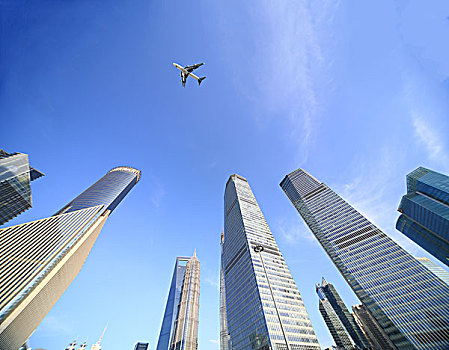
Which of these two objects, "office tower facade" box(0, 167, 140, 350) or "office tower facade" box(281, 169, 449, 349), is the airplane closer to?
"office tower facade" box(0, 167, 140, 350)

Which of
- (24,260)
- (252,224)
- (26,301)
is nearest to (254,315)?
(252,224)

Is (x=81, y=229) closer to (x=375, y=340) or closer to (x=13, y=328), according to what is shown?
(x=13, y=328)

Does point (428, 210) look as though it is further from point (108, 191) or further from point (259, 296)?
point (108, 191)

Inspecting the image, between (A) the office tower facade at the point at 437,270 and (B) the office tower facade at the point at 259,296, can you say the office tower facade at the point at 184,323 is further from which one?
(A) the office tower facade at the point at 437,270

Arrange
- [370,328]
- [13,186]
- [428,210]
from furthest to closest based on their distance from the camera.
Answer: [370,328]
[428,210]
[13,186]

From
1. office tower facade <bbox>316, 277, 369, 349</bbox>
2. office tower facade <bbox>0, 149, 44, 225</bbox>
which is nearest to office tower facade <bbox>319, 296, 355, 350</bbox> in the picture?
office tower facade <bbox>316, 277, 369, 349</bbox>

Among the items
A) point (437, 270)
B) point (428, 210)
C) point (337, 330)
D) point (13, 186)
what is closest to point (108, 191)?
point (13, 186)
